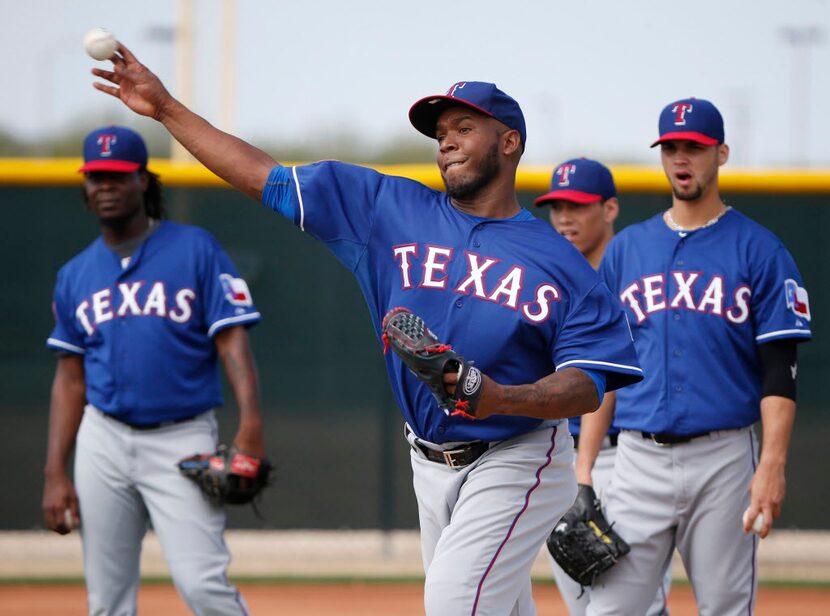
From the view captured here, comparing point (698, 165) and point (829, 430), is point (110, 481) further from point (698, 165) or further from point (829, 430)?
point (829, 430)

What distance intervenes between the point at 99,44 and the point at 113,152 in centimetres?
152

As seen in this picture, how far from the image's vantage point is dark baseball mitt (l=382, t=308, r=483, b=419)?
286cm

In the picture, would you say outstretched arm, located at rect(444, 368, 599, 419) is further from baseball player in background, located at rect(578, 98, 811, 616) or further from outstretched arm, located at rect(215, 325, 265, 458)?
outstretched arm, located at rect(215, 325, 265, 458)

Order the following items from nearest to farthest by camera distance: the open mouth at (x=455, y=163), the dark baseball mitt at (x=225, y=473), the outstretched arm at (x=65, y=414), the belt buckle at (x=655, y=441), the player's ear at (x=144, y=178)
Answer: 1. the open mouth at (x=455, y=163)
2. the belt buckle at (x=655, y=441)
3. the dark baseball mitt at (x=225, y=473)
4. the outstretched arm at (x=65, y=414)
5. the player's ear at (x=144, y=178)

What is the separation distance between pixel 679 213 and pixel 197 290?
1.77 metres

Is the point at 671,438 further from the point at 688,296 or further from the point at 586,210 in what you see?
the point at 586,210

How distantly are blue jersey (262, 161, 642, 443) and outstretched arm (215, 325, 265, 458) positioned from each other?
118cm

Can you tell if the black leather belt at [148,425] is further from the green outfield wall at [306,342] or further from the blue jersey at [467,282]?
the green outfield wall at [306,342]

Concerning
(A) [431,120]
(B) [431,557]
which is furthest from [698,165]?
(B) [431,557]

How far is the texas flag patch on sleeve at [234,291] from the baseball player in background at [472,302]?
1191 mm

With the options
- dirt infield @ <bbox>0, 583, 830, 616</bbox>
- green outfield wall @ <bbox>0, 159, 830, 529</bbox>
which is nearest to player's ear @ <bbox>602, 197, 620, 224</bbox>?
dirt infield @ <bbox>0, 583, 830, 616</bbox>

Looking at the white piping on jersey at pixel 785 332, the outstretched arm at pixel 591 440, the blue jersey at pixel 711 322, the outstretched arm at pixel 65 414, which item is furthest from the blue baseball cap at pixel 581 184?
the outstretched arm at pixel 65 414

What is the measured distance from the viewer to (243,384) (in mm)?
4484

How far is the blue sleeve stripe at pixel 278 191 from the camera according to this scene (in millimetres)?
3260
